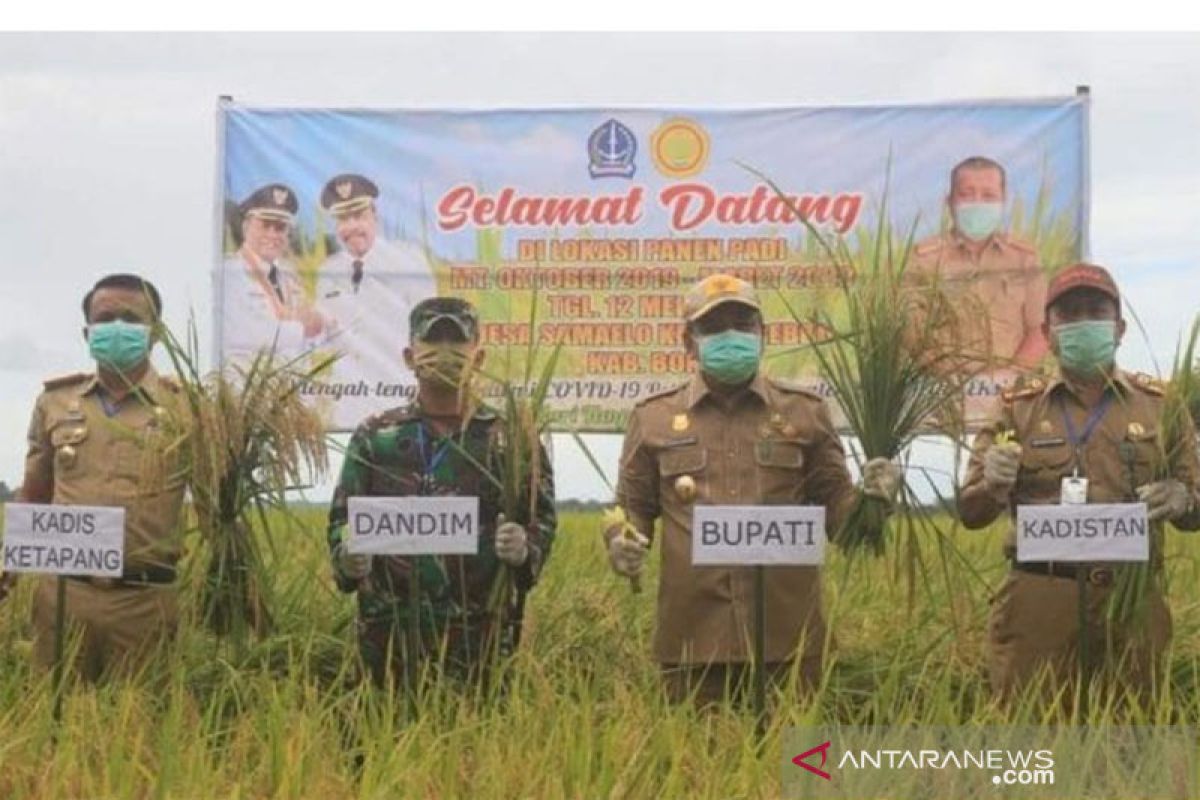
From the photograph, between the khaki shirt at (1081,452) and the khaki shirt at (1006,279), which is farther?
the khaki shirt at (1006,279)

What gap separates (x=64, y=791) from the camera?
2.73m

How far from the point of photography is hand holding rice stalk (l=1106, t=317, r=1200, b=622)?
3797 millimetres

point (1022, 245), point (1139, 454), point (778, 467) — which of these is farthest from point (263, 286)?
point (1139, 454)

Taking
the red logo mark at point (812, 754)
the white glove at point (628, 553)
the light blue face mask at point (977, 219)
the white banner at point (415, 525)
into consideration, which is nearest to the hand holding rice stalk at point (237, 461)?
the white banner at point (415, 525)

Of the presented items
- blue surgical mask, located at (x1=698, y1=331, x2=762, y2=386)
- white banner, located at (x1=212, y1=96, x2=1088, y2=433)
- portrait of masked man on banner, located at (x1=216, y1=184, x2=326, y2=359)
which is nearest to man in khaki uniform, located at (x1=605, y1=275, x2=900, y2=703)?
blue surgical mask, located at (x1=698, y1=331, x2=762, y2=386)

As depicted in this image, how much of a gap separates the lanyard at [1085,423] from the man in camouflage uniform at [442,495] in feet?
4.11

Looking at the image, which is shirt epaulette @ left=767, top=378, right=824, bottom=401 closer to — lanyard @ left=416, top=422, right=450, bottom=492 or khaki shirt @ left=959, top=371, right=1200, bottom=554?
khaki shirt @ left=959, top=371, right=1200, bottom=554

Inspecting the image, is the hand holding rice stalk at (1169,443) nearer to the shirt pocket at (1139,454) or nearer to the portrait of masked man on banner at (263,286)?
the shirt pocket at (1139,454)

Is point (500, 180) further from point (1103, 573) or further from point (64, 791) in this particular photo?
point (64, 791)

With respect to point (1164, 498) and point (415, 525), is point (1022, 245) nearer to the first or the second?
point (1164, 498)

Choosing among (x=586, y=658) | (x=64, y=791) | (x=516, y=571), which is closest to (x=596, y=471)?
(x=516, y=571)

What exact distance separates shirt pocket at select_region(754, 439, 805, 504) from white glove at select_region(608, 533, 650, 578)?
345 mm

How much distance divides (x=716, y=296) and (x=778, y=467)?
0.43 metres

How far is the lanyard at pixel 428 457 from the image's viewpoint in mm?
3859
